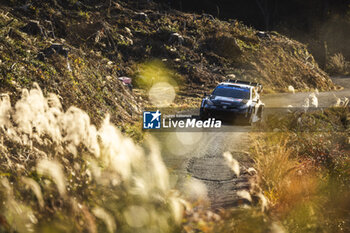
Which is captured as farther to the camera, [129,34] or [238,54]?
[238,54]

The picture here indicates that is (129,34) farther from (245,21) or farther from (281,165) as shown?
(245,21)

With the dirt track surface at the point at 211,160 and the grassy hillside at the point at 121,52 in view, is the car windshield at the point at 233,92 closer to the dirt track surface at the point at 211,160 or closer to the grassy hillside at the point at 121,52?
the dirt track surface at the point at 211,160

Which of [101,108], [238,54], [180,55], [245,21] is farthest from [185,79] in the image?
[245,21]

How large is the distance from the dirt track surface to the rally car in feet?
1.74

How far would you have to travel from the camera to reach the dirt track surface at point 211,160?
6941mm

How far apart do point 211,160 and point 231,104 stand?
452 centimetres

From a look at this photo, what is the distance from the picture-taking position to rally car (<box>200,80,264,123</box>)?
43.1 feet

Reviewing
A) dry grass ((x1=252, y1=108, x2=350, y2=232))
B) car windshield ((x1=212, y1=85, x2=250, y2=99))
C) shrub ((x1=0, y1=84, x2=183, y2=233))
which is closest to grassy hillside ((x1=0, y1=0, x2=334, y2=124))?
car windshield ((x1=212, y1=85, x2=250, y2=99))

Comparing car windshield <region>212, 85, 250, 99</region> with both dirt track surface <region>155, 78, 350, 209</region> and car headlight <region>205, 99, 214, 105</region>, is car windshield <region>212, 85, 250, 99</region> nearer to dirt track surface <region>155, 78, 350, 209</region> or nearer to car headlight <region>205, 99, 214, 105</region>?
car headlight <region>205, 99, 214, 105</region>

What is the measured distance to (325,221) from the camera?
6199 mm

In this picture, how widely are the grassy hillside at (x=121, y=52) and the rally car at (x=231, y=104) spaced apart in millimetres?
3085

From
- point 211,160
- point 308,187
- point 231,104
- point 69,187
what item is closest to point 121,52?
point 231,104

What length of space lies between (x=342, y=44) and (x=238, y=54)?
89.2 feet

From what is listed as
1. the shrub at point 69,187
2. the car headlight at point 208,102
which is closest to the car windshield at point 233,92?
the car headlight at point 208,102
